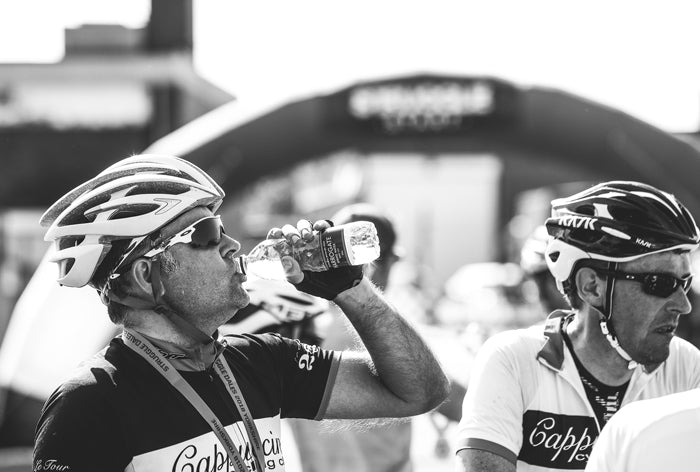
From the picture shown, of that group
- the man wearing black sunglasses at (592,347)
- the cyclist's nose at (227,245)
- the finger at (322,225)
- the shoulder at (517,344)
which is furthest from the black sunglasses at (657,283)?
the cyclist's nose at (227,245)

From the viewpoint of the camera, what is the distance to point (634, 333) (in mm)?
2666

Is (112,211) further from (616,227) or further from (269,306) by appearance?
(616,227)

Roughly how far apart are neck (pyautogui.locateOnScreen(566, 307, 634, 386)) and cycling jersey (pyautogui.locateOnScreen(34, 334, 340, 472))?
86cm

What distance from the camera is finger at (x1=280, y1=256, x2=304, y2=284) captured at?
8.37 ft

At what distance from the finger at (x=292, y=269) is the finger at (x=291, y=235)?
5 cm

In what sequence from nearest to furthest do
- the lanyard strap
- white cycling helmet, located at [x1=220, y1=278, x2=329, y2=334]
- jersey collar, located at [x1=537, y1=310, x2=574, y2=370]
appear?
the lanyard strap
jersey collar, located at [x1=537, y1=310, x2=574, y2=370]
white cycling helmet, located at [x1=220, y1=278, x2=329, y2=334]

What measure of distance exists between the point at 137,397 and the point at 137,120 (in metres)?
26.9

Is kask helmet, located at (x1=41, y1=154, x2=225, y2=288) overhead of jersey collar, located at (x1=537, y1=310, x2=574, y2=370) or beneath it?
overhead

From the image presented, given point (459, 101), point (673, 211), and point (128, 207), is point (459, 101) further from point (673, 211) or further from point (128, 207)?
point (128, 207)

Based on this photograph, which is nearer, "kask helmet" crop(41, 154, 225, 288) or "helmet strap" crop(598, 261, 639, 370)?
"kask helmet" crop(41, 154, 225, 288)

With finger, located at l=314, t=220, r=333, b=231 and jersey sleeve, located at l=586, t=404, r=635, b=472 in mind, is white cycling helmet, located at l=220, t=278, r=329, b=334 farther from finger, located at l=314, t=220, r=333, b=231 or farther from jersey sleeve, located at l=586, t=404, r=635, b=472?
jersey sleeve, located at l=586, t=404, r=635, b=472

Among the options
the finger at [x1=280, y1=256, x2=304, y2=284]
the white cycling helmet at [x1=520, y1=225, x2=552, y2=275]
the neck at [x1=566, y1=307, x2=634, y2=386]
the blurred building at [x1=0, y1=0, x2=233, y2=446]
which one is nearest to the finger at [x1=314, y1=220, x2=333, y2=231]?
the finger at [x1=280, y1=256, x2=304, y2=284]

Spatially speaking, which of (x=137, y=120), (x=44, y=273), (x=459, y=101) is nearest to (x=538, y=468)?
(x=44, y=273)

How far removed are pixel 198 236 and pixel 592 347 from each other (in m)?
1.29
